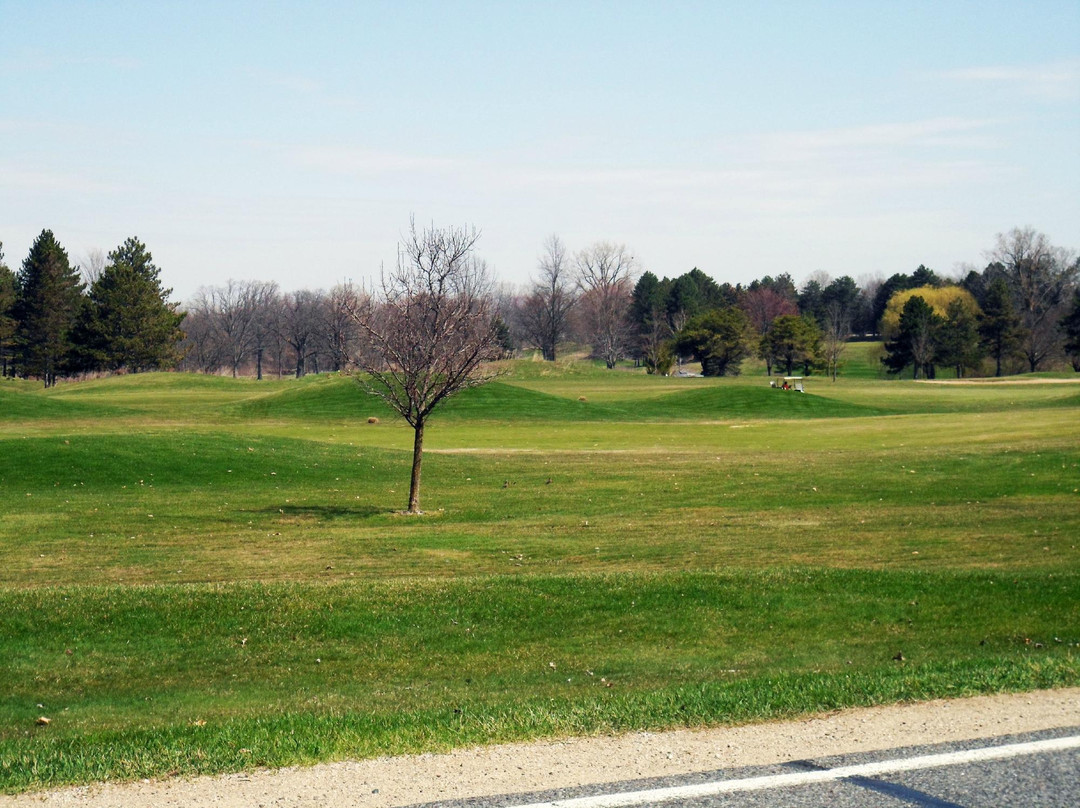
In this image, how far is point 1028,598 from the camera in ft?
38.1

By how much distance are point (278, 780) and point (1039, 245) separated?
12940cm

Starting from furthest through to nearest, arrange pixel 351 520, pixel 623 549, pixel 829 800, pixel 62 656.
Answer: pixel 351 520 < pixel 623 549 < pixel 62 656 < pixel 829 800

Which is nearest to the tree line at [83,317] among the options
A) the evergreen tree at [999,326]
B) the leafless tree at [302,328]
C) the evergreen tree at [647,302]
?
the leafless tree at [302,328]

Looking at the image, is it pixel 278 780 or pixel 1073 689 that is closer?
pixel 278 780

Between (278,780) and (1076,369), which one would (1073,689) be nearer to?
(278,780)

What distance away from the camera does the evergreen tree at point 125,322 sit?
84750 mm

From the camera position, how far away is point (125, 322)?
84.8 meters

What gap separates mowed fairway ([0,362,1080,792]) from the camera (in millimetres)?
7496

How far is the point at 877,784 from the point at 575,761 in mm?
1613

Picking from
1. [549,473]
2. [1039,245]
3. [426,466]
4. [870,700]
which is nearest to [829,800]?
[870,700]

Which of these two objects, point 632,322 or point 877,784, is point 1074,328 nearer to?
point 632,322

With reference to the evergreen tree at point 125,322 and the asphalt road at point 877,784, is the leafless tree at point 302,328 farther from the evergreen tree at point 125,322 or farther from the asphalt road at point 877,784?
the asphalt road at point 877,784

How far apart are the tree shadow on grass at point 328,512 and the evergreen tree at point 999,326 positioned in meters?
88.5

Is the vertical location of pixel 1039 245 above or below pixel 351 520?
above
